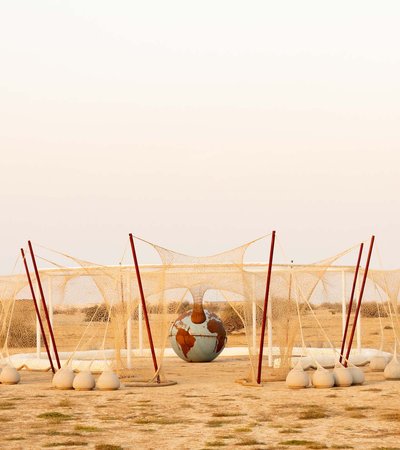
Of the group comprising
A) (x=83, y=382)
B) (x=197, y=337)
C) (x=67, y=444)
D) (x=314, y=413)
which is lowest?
(x=67, y=444)

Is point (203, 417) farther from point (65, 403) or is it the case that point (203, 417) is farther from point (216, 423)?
point (65, 403)

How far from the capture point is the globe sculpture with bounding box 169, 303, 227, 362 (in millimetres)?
24922

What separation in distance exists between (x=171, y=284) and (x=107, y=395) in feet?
12.5

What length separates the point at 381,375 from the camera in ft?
71.0

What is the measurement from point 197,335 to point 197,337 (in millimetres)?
128

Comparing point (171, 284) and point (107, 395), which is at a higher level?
point (171, 284)

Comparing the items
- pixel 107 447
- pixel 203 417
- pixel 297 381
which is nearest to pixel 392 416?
pixel 203 417

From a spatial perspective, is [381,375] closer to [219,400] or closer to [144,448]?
[219,400]

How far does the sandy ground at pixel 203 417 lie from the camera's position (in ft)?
39.7

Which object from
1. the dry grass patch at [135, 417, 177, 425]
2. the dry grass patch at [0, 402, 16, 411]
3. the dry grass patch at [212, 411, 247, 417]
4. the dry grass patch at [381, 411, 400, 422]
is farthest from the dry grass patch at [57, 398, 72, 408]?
the dry grass patch at [381, 411, 400, 422]

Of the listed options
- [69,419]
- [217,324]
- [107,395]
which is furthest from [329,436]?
[217,324]

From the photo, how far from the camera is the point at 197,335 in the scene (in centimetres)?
2516

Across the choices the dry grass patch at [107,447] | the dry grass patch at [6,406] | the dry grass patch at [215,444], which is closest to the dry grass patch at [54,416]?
the dry grass patch at [6,406]

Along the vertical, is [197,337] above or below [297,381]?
above
